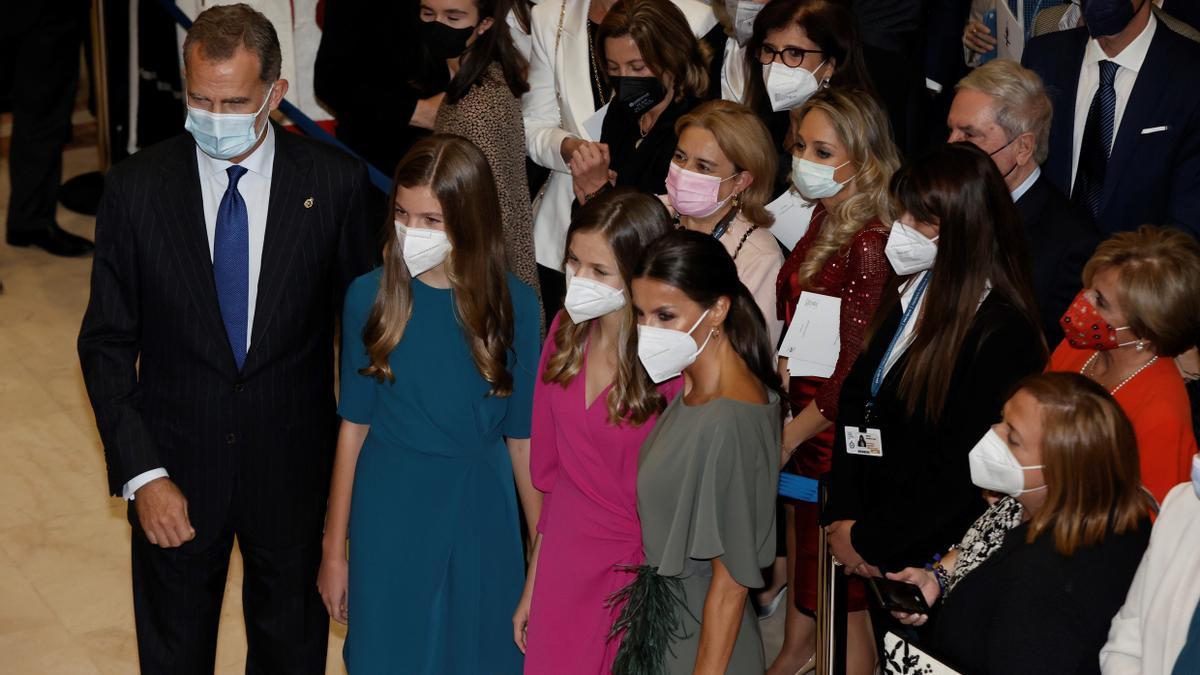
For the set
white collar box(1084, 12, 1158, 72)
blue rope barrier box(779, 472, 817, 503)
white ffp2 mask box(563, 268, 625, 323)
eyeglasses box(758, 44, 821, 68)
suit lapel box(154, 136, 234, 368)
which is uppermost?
white collar box(1084, 12, 1158, 72)

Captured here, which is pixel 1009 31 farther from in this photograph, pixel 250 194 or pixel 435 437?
pixel 250 194

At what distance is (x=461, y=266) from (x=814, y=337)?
1.05m

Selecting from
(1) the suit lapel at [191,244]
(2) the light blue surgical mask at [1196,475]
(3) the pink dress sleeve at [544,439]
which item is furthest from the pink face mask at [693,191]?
(2) the light blue surgical mask at [1196,475]

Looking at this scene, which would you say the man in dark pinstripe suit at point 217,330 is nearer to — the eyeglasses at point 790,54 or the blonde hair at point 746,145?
the blonde hair at point 746,145

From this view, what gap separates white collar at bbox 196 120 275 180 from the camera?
3783 mm

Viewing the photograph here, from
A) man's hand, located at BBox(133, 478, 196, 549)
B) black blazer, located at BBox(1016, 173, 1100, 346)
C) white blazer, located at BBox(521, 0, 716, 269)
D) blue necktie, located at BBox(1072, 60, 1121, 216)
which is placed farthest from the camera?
white blazer, located at BBox(521, 0, 716, 269)

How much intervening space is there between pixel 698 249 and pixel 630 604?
818mm

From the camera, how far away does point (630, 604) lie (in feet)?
11.5

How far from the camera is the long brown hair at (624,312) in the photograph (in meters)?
3.65

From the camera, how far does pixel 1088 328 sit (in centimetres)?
380

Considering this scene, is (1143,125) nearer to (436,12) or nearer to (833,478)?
(833,478)

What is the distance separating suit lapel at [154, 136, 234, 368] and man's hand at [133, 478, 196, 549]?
0.37 metres

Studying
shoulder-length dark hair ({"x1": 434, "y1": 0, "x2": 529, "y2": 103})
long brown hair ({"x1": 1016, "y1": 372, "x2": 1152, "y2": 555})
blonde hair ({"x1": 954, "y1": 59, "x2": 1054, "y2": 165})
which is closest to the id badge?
long brown hair ({"x1": 1016, "y1": 372, "x2": 1152, "y2": 555})

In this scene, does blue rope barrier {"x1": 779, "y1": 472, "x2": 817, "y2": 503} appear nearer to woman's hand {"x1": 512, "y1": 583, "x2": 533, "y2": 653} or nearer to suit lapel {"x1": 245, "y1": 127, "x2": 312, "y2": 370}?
woman's hand {"x1": 512, "y1": 583, "x2": 533, "y2": 653}
